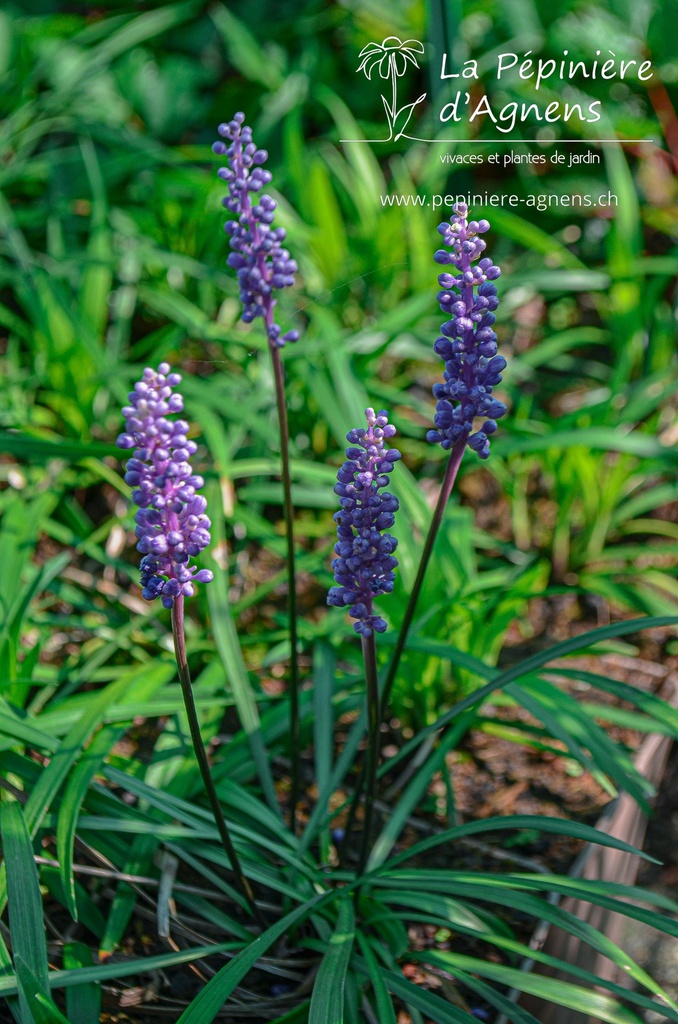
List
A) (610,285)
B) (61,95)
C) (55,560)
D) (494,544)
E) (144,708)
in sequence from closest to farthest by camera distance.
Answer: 1. (144,708)
2. (55,560)
3. (494,544)
4. (610,285)
5. (61,95)

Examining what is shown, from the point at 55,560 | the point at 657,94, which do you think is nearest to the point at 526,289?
the point at 657,94

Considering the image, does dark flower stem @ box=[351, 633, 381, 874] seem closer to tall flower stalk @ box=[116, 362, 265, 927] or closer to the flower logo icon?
tall flower stalk @ box=[116, 362, 265, 927]

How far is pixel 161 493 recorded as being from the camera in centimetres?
145

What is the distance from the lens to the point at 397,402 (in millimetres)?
3176

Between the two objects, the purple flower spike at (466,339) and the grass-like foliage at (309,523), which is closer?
the purple flower spike at (466,339)

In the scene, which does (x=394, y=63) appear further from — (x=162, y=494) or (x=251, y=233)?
(x=162, y=494)

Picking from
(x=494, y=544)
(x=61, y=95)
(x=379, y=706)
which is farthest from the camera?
Result: (x=61, y=95)

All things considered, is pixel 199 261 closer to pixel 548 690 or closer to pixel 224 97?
pixel 224 97

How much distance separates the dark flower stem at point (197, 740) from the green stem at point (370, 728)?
0.25 metres

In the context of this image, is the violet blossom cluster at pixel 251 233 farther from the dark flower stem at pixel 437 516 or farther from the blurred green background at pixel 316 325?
the blurred green background at pixel 316 325

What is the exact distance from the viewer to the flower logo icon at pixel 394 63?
113 inches

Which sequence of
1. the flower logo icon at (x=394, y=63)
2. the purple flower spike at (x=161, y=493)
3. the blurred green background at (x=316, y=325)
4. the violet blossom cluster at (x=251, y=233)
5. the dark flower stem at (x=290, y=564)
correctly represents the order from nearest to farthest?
1. the purple flower spike at (x=161, y=493)
2. the violet blossom cluster at (x=251, y=233)
3. the dark flower stem at (x=290, y=564)
4. the blurred green background at (x=316, y=325)
5. the flower logo icon at (x=394, y=63)

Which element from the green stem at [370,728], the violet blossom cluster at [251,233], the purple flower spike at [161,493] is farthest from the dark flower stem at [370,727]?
the violet blossom cluster at [251,233]

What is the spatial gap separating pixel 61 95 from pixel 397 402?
6.75ft
